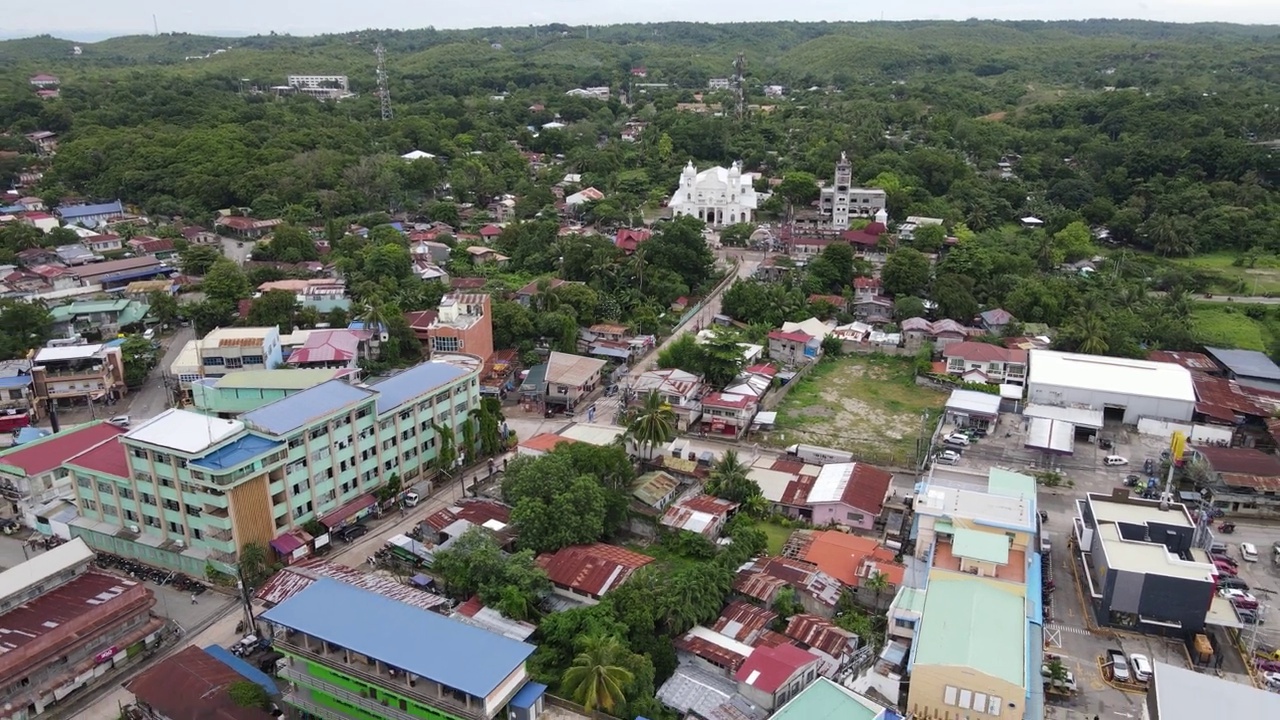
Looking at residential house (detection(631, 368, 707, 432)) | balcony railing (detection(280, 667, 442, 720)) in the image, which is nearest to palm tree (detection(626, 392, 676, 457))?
residential house (detection(631, 368, 707, 432))

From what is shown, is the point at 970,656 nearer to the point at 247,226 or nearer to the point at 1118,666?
the point at 1118,666

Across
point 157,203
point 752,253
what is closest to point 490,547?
point 752,253

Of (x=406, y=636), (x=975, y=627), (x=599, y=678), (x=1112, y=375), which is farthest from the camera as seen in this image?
(x=1112, y=375)

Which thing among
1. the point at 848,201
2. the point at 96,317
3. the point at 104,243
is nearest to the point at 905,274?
the point at 848,201

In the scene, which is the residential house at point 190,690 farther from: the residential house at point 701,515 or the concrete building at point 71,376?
the concrete building at point 71,376

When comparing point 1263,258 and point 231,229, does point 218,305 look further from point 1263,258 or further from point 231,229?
point 1263,258

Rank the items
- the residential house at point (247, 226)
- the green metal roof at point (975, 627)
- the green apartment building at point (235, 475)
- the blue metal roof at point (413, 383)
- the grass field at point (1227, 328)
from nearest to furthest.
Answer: the green metal roof at point (975, 627)
the green apartment building at point (235, 475)
the blue metal roof at point (413, 383)
the grass field at point (1227, 328)
the residential house at point (247, 226)

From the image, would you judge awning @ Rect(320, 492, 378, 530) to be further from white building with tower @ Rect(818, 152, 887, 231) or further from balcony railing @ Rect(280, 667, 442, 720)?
white building with tower @ Rect(818, 152, 887, 231)

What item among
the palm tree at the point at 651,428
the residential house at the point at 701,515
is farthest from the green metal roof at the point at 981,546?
the palm tree at the point at 651,428
